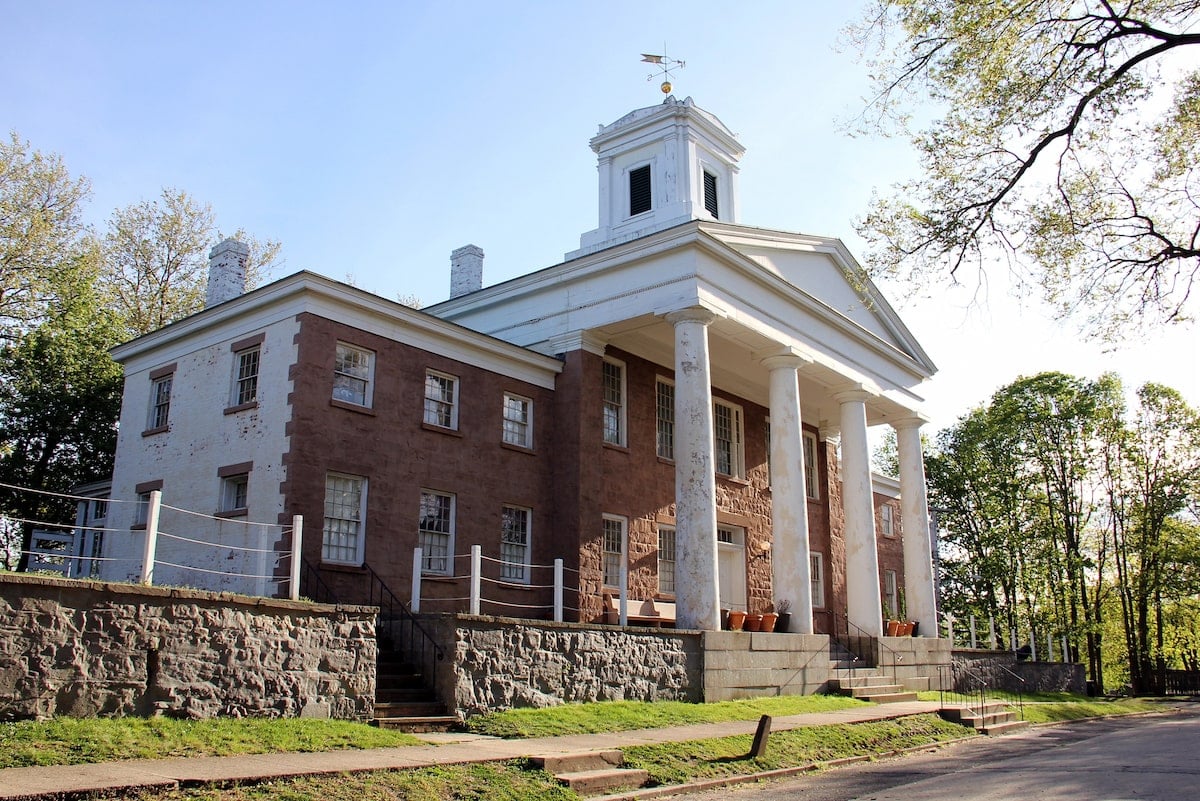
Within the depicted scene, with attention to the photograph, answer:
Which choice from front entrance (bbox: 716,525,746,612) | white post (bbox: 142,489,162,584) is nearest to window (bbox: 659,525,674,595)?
front entrance (bbox: 716,525,746,612)

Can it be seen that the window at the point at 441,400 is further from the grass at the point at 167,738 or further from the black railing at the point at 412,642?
the grass at the point at 167,738

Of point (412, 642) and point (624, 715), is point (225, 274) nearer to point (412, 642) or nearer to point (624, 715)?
point (412, 642)

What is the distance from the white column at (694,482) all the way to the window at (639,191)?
6226 mm

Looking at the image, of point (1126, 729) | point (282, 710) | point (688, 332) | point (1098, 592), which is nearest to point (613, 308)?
point (688, 332)

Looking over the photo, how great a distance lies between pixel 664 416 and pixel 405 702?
12658 millimetres

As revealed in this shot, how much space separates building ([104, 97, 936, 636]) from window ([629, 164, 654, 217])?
0.06 m

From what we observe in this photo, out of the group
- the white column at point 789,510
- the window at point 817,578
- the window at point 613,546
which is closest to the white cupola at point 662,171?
the white column at point 789,510

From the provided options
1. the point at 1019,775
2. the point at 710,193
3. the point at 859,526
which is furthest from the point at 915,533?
the point at 1019,775

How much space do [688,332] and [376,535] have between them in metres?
7.33

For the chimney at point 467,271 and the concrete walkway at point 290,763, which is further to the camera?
the chimney at point 467,271

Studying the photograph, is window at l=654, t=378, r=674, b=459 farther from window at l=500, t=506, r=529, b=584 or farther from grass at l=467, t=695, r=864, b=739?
grass at l=467, t=695, r=864, b=739

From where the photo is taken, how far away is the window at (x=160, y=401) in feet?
65.9

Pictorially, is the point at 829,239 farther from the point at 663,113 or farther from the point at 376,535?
the point at 376,535

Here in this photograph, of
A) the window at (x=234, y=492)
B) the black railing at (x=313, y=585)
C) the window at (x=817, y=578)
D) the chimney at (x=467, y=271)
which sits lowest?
the black railing at (x=313, y=585)
